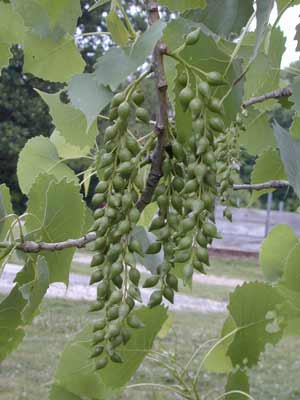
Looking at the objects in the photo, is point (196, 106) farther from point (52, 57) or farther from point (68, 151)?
point (68, 151)

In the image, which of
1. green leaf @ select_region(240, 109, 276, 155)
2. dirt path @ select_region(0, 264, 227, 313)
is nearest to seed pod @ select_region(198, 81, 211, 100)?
green leaf @ select_region(240, 109, 276, 155)

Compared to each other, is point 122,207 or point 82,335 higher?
point 122,207

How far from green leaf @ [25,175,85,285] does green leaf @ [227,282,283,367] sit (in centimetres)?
20

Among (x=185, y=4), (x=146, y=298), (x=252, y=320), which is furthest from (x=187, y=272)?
(x=146, y=298)

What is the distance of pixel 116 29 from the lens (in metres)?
0.58

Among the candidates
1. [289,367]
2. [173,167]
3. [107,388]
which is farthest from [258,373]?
[173,167]

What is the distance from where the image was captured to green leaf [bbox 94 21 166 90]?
498 millimetres

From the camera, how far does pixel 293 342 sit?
5.26 meters

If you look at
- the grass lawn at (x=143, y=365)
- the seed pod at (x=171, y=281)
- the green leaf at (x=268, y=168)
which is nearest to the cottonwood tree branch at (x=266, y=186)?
the green leaf at (x=268, y=168)

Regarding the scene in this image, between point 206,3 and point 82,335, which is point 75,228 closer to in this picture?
point 82,335

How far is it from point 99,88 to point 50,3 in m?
0.12

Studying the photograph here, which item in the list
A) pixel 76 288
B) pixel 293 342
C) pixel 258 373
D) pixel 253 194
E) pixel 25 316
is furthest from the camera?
pixel 76 288

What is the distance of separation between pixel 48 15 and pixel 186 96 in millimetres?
188

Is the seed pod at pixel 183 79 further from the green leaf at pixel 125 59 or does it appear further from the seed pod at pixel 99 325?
the seed pod at pixel 99 325
